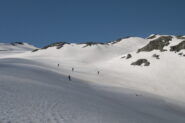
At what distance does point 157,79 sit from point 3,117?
45.0 meters

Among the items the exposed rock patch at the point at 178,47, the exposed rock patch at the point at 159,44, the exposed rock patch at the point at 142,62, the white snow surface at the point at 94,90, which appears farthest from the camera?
the exposed rock patch at the point at 159,44

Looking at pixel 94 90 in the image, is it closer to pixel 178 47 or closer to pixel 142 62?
pixel 142 62

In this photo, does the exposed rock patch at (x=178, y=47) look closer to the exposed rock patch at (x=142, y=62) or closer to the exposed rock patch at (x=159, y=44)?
the exposed rock patch at (x=159, y=44)

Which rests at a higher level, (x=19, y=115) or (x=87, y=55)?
(x=87, y=55)

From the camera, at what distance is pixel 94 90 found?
32875 millimetres

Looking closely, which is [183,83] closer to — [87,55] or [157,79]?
[157,79]

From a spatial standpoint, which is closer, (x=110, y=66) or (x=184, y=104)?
(x=184, y=104)

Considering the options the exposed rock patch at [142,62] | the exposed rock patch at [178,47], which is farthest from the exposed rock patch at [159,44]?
the exposed rock patch at [142,62]

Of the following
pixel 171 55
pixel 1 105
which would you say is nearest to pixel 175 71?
pixel 171 55

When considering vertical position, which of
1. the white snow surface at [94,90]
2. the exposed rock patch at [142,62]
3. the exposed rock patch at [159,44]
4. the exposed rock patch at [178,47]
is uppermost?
the exposed rock patch at [159,44]

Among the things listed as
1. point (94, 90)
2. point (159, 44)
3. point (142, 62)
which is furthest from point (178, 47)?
point (94, 90)

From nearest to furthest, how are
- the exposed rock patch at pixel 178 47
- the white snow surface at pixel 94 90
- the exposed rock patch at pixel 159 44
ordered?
the white snow surface at pixel 94 90 → the exposed rock patch at pixel 178 47 → the exposed rock patch at pixel 159 44

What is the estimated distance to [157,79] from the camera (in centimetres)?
5253

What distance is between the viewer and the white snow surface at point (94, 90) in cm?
1602
